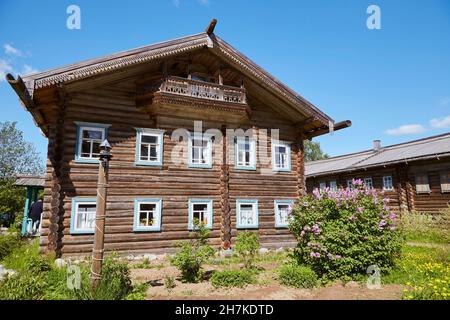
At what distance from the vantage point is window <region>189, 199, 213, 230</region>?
1331 centimetres

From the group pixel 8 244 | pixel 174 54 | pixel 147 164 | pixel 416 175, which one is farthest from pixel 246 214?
pixel 416 175

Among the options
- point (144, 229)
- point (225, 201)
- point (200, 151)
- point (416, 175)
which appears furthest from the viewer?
point (416, 175)

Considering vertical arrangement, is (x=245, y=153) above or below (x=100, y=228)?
above

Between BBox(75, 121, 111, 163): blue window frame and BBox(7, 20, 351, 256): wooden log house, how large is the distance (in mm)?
39

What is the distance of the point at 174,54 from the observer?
1272 centimetres

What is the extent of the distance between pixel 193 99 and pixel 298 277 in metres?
8.32

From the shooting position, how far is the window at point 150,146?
500 inches

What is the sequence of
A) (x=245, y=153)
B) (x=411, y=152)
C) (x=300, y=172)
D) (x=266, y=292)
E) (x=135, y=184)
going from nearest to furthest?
(x=266, y=292), (x=135, y=184), (x=245, y=153), (x=300, y=172), (x=411, y=152)

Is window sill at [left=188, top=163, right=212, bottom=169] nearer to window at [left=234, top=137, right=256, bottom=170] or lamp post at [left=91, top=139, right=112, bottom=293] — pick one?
window at [left=234, top=137, right=256, bottom=170]

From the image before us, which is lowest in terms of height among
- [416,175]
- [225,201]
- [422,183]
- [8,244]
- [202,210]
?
[8,244]

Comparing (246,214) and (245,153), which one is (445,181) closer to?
(245,153)
